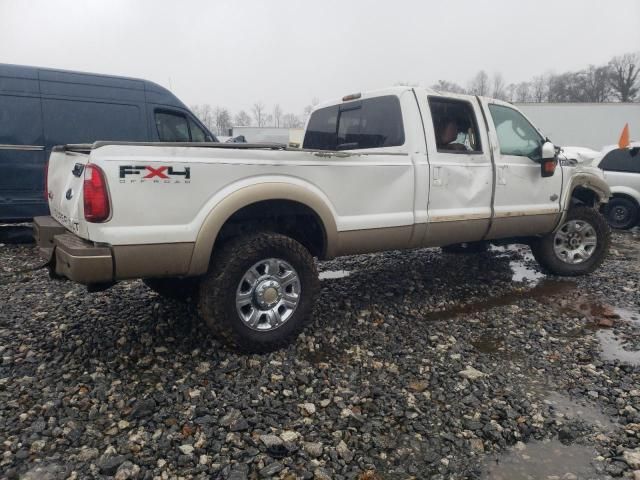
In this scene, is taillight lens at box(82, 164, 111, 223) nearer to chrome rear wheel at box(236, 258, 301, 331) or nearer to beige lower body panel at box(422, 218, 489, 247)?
chrome rear wheel at box(236, 258, 301, 331)

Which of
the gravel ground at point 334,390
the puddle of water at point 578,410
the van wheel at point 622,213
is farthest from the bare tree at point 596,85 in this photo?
the puddle of water at point 578,410

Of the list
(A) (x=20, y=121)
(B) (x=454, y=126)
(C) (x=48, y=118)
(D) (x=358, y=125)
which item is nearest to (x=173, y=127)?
(C) (x=48, y=118)

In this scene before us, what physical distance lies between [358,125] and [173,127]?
4338 millimetres

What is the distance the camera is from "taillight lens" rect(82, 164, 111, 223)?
270 cm

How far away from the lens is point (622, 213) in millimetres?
9094

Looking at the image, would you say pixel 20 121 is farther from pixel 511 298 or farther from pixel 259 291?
pixel 511 298

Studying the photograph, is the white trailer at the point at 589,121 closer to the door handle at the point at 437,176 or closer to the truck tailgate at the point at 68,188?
the door handle at the point at 437,176

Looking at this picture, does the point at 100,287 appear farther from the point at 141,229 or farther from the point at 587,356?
the point at 587,356

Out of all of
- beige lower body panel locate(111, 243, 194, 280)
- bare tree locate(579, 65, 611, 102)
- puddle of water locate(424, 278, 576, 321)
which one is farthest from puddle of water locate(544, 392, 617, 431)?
bare tree locate(579, 65, 611, 102)

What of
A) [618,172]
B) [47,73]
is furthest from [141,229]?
[618,172]

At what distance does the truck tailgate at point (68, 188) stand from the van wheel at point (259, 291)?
2.89 feet

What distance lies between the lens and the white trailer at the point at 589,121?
847 inches

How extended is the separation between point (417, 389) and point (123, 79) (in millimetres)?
6695

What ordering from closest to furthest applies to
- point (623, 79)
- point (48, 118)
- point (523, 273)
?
point (523, 273)
point (48, 118)
point (623, 79)
